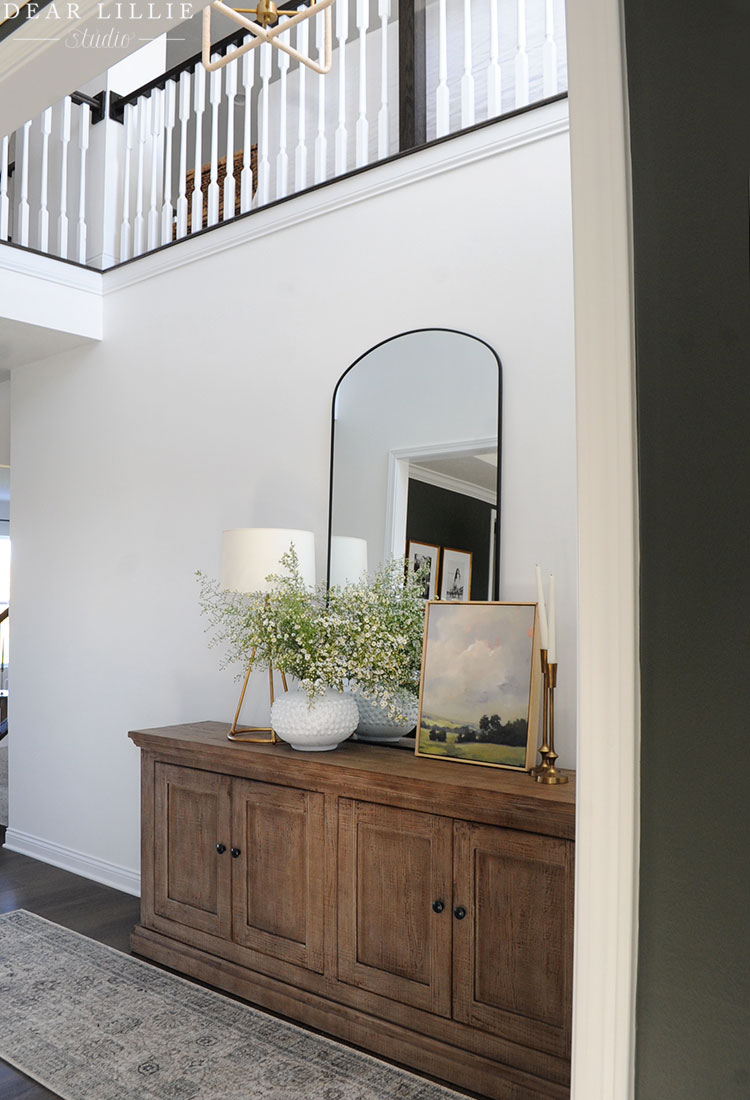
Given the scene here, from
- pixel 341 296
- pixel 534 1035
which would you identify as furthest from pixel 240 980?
pixel 341 296

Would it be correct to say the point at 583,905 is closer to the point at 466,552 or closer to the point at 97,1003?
the point at 466,552

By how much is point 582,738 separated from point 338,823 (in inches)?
71.8

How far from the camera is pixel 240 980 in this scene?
115 inches

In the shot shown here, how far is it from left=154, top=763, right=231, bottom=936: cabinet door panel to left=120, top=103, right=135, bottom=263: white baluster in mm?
2705

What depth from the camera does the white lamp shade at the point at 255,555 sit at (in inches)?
122

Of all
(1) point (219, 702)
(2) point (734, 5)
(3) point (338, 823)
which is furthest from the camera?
(1) point (219, 702)

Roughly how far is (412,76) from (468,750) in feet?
8.42

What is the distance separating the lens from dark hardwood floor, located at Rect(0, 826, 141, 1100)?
142 inches

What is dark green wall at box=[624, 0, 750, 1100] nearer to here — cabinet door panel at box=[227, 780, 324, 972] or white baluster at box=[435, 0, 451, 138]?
cabinet door panel at box=[227, 780, 324, 972]

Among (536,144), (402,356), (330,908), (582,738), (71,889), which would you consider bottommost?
(71,889)

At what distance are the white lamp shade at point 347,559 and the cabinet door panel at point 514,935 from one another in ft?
3.72

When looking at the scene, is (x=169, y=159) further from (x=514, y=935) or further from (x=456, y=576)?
(x=514, y=935)

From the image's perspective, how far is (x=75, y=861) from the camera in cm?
439

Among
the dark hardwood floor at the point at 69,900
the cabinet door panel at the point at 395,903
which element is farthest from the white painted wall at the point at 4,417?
the cabinet door panel at the point at 395,903
